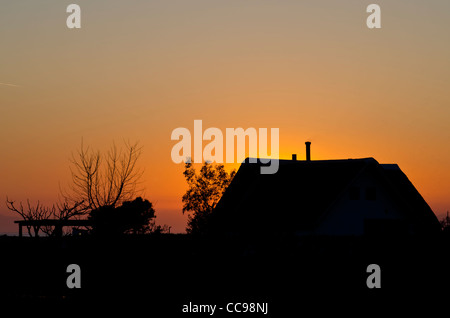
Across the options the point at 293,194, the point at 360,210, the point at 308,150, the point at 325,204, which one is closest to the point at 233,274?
the point at 325,204

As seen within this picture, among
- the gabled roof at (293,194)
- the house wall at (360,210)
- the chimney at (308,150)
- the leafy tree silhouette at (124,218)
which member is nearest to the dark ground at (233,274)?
the leafy tree silhouette at (124,218)

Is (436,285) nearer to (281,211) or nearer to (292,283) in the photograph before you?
(292,283)

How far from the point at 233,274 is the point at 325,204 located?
47.5 feet

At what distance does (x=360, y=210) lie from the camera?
37.6 metres

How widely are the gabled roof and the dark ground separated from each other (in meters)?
9.72

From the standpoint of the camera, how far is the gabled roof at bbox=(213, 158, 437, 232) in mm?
36000

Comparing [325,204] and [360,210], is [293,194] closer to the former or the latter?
[325,204]

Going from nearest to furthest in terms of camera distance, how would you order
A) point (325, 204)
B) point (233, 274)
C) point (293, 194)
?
1. point (233, 274)
2. point (325, 204)
3. point (293, 194)

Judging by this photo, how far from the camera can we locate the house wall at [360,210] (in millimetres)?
36094

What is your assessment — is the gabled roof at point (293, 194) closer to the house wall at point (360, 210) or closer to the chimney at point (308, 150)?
the house wall at point (360, 210)

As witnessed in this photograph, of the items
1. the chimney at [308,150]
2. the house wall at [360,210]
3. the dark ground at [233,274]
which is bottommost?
the dark ground at [233,274]

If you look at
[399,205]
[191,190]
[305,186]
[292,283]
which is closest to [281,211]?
[305,186]

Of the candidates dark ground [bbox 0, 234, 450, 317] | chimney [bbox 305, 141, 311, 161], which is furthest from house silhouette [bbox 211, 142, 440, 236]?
dark ground [bbox 0, 234, 450, 317]
